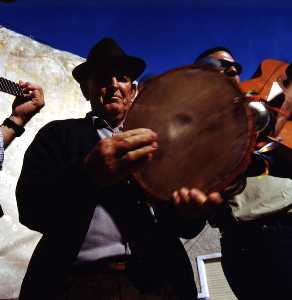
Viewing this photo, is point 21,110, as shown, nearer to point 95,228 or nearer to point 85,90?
point 85,90

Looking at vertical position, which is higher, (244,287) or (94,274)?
(94,274)

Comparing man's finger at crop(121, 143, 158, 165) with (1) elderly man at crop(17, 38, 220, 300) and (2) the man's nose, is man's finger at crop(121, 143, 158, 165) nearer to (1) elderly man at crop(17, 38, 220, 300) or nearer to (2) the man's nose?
(1) elderly man at crop(17, 38, 220, 300)

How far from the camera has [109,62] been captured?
2.14 m

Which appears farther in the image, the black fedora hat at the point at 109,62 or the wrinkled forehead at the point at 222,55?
the wrinkled forehead at the point at 222,55

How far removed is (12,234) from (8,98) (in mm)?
1584

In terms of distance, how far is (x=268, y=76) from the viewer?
7.30 feet

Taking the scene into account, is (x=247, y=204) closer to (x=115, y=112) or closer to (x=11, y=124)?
(x=115, y=112)

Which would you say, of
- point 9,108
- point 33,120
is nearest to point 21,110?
point 9,108

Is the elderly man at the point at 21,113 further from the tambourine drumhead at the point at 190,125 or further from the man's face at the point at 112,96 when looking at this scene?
the tambourine drumhead at the point at 190,125

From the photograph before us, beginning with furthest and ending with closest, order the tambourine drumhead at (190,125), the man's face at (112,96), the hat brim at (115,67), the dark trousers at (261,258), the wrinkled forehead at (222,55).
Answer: the wrinkled forehead at (222,55)
the hat brim at (115,67)
the man's face at (112,96)
the dark trousers at (261,258)
the tambourine drumhead at (190,125)

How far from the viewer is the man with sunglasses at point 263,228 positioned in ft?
5.76

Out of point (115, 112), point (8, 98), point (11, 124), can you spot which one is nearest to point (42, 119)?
point (8, 98)

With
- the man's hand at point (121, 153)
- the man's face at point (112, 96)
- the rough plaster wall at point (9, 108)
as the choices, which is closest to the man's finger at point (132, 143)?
the man's hand at point (121, 153)

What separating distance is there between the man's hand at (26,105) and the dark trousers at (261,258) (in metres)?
1.44
